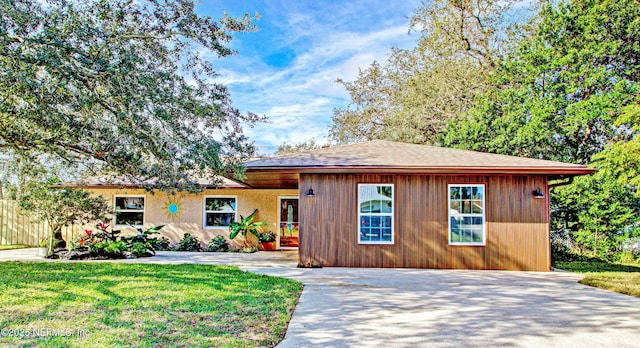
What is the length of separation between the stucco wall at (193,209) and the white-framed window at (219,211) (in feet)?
0.48

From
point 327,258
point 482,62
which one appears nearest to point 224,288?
point 327,258

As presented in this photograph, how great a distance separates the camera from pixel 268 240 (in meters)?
14.6

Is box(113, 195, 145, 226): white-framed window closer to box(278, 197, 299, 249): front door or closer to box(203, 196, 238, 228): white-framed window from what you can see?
box(203, 196, 238, 228): white-framed window

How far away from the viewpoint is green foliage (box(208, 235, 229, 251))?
46.2 feet

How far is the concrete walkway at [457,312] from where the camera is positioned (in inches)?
168

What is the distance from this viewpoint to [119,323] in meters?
4.45

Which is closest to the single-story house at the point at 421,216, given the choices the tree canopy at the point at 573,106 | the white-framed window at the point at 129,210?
the tree canopy at the point at 573,106

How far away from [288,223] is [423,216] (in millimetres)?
6651

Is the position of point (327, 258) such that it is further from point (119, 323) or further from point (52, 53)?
point (52, 53)

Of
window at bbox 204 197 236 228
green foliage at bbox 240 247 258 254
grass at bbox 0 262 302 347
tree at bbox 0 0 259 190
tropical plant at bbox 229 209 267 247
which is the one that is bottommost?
green foliage at bbox 240 247 258 254

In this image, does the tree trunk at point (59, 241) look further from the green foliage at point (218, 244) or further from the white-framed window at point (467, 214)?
the white-framed window at point (467, 214)

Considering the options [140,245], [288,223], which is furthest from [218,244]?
[140,245]

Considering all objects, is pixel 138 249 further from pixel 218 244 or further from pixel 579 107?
pixel 579 107

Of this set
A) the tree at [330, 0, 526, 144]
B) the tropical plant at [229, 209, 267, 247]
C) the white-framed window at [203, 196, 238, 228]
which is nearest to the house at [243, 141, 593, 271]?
the tropical plant at [229, 209, 267, 247]
